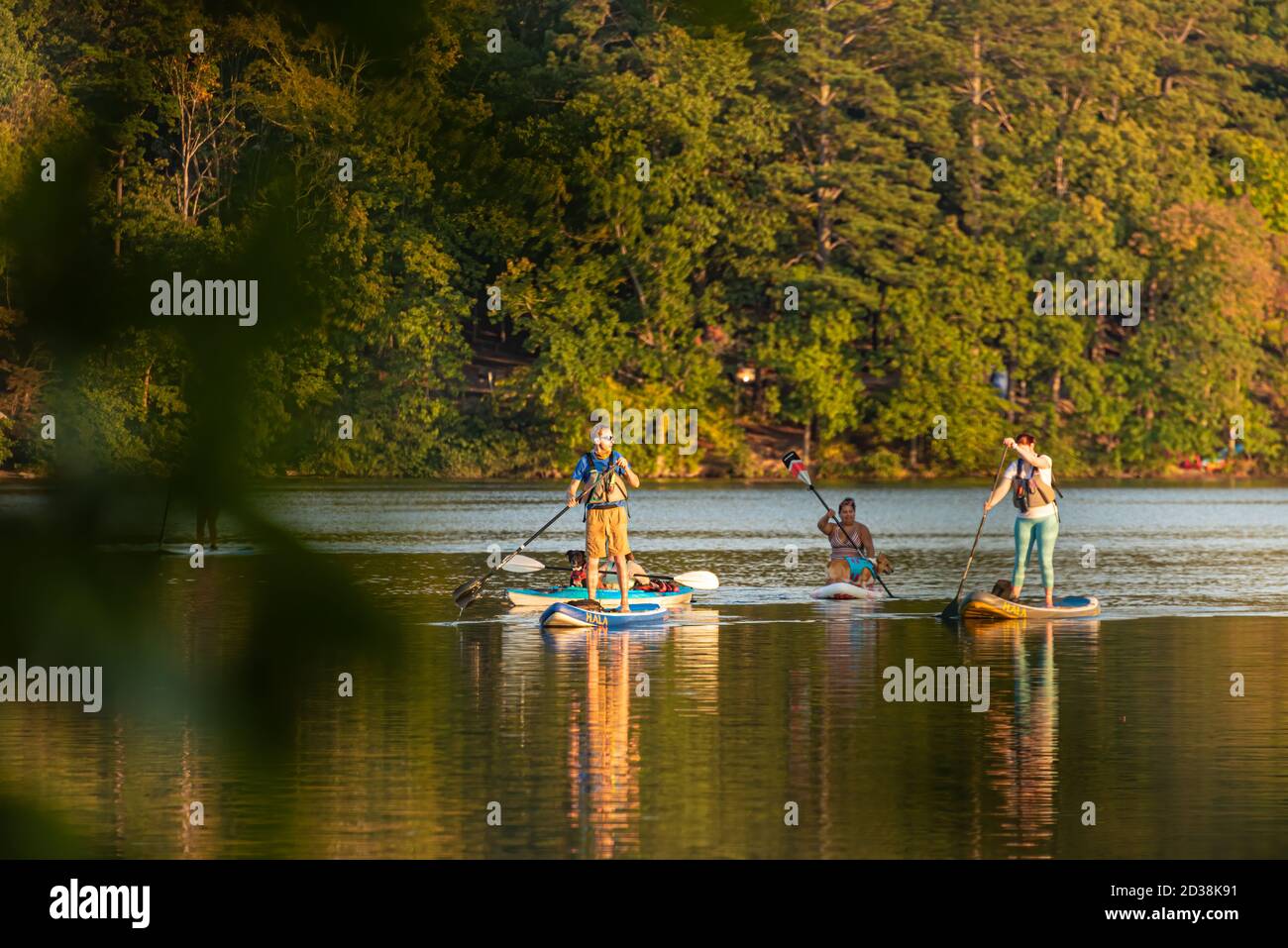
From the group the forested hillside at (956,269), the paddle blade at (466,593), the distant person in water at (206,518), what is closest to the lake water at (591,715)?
the distant person in water at (206,518)

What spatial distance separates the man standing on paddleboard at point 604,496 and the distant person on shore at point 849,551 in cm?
445

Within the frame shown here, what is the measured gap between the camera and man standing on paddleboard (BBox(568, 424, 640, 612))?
65.1ft

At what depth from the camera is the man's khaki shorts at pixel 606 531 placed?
2030cm

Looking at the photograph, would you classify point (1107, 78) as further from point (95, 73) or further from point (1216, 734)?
point (95, 73)

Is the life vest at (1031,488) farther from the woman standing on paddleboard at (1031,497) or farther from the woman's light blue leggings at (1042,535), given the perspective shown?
the woman's light blue leggings at (1042,535)

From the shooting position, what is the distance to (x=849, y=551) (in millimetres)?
25047

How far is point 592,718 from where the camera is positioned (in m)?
13.9

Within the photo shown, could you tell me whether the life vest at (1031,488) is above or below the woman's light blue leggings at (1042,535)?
above

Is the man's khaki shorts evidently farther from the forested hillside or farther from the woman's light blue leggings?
the forested hillside

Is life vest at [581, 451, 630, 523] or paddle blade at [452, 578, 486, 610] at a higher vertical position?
life vest at [581, 451, 630, 523]

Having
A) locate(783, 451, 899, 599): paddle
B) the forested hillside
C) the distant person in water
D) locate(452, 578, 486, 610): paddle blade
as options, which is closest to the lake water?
the distant person in water

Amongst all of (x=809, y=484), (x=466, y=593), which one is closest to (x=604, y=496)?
(x=466, y=593)
